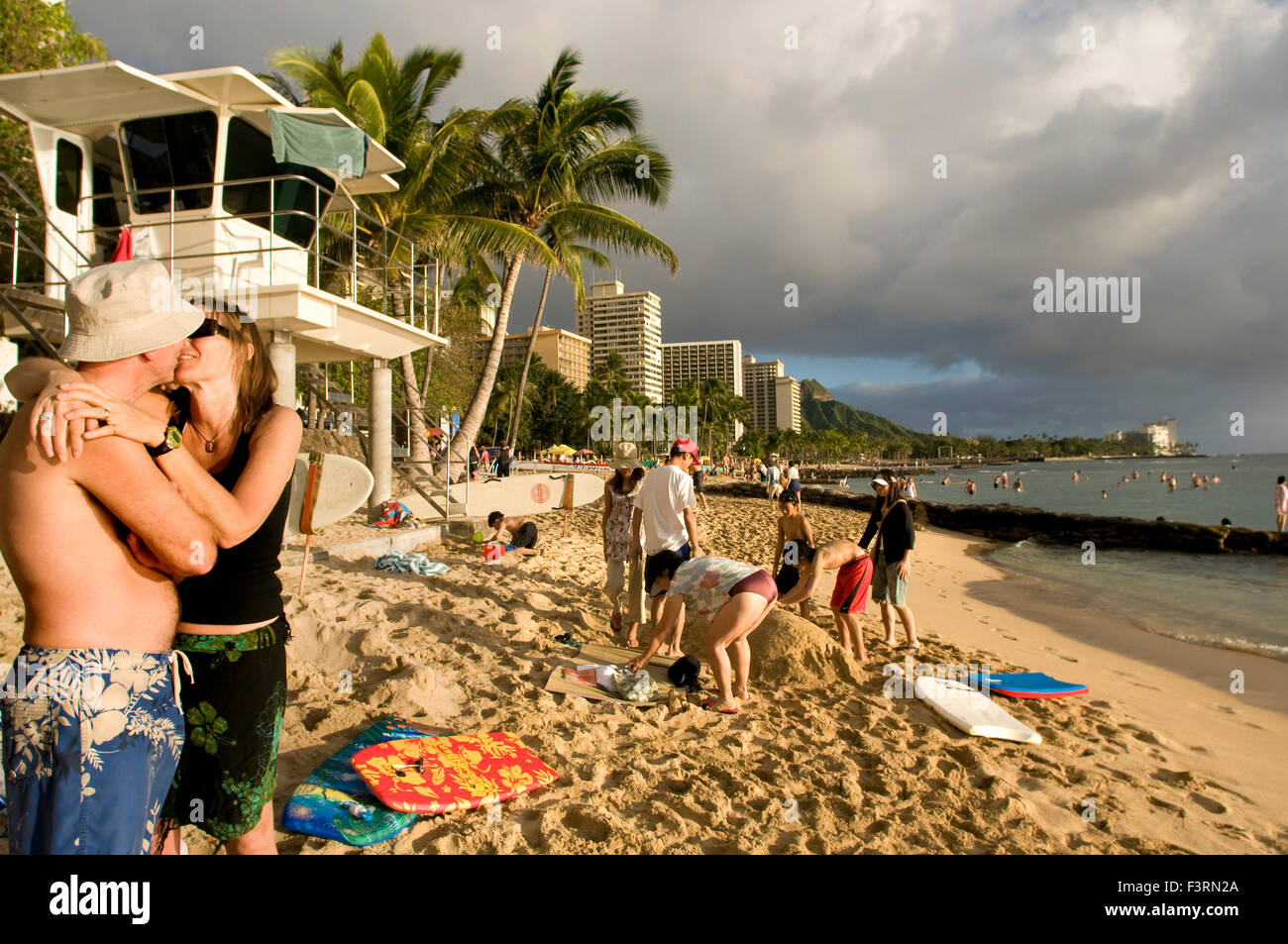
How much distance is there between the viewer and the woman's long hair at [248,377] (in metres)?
1.78

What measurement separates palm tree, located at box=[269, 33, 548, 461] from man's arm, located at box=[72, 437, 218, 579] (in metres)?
12.5

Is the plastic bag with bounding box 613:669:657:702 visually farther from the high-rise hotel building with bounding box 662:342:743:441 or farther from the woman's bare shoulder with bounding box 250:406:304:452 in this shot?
the high-rise hotel building with bounding box 662:342:743:441

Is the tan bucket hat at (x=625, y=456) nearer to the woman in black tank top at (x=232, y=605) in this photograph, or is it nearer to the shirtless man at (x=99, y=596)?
the woman in black tank top at (x=232, y=605)

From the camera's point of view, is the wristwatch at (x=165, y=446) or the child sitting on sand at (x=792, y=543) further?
the child sitting on sand at (x=792, y=543)

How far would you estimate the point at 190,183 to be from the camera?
8.94 m

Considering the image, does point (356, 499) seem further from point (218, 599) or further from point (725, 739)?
point (218, 599)

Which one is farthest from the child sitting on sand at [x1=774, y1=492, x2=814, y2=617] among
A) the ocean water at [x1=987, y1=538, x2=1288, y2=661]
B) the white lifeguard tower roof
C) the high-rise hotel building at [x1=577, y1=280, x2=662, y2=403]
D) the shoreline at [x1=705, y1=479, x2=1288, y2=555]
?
the high-rise hotel building at [x1=577, y1=280, x2=662, y2=403]

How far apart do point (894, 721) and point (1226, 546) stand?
22081 mm

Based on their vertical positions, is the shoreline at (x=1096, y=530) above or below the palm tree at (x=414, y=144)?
below

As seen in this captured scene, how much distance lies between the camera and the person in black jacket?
6.44 meters

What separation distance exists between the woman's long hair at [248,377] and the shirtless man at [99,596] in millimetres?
177

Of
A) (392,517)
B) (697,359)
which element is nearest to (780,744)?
(392,517)

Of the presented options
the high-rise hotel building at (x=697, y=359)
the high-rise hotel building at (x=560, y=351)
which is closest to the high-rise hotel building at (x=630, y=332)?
the high-rise hotel building at (x=560, y=351)
